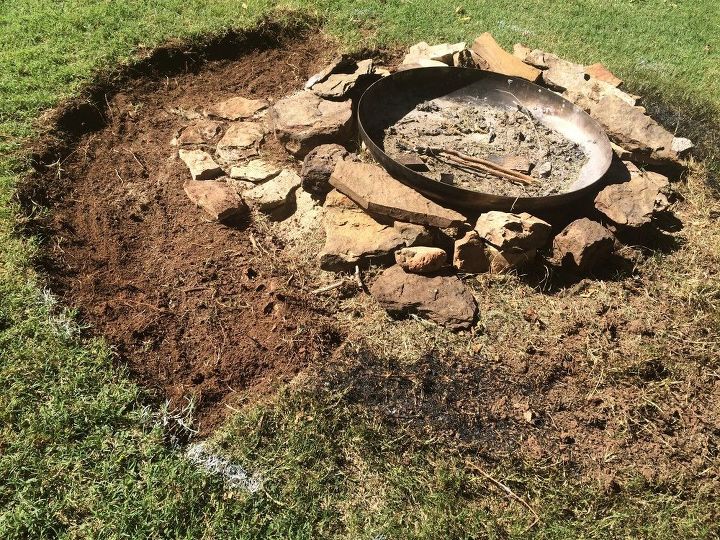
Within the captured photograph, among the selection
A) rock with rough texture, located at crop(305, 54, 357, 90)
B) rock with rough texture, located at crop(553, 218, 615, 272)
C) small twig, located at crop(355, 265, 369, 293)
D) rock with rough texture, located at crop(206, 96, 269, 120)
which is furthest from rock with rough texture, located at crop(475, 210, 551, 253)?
rock with rough texture, located at crop(206, 96, 269, 120)

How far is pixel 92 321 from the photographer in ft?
11.5

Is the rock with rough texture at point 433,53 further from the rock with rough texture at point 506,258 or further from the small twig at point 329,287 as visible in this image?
the small twig at point 329,287

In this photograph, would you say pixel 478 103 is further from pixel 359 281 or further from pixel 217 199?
pixel 217 199

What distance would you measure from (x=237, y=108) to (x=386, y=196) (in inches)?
82.5

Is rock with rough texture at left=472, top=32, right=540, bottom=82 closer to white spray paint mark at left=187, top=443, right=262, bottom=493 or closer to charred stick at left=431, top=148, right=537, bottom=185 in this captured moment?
charred stick at left=431, top=148, right=537, bottom=185

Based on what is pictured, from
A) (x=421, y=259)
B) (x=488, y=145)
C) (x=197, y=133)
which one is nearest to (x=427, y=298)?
(x=421, y=259)

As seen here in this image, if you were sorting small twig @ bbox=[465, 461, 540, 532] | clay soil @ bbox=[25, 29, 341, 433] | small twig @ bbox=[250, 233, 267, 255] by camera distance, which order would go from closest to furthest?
small twig @ bbox=[465, 461, 540, 532] < clay soil @ bbox=[25, 29, 341, 433] < small twig @ bbox=[250, 233, 267, 255]

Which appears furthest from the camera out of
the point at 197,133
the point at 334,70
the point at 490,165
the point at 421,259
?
the point at 334,70

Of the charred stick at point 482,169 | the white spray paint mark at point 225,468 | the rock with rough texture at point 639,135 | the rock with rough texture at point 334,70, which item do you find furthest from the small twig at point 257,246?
the rock with rough texture at point 639,135

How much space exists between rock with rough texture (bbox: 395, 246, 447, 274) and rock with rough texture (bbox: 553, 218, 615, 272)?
876mm

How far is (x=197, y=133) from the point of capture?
4969 millimetres

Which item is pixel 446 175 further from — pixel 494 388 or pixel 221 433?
pixel 221 433

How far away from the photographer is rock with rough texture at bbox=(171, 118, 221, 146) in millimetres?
4903

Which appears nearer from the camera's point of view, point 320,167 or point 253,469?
point 253,469
